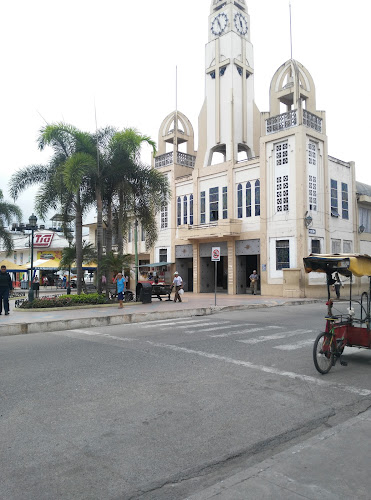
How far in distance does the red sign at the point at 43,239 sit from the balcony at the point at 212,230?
1106 inches

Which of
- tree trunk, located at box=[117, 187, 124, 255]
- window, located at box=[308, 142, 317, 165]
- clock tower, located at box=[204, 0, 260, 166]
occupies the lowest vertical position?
tree trunk, located at box=[117, 187, 124, 255]

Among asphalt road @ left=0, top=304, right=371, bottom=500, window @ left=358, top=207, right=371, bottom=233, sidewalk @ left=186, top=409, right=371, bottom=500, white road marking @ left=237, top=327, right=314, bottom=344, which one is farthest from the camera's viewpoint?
window @ left=358, top=207, right=371, bottom=233

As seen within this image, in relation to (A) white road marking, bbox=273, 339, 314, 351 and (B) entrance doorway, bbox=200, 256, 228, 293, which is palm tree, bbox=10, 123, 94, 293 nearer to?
(A) white road marking, bbox=273, 339, 314, 351

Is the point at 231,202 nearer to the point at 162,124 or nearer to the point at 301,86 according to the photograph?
the point at 301,86

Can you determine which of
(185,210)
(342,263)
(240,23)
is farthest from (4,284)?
(240,23)

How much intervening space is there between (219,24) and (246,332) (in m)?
31.9

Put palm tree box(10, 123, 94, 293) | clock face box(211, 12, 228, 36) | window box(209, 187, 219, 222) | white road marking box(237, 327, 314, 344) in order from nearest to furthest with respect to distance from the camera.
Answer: white road marking box(237, 327, 314, 344) → palm tree box(10, 123, 94, 293) → window box(209, 187, 219, 222) → clock face box(211, 12, 228, 36)

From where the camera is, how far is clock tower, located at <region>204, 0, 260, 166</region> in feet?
111

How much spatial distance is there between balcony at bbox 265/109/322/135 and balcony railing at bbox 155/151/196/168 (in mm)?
10339

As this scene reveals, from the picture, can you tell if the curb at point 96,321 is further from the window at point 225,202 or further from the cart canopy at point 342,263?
the window at point 225,202

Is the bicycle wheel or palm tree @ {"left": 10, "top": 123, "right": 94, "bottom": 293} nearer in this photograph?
the bicycle wheel

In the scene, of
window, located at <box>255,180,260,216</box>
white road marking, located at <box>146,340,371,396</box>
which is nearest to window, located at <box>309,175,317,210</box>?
window, located at <box>255,180,260,216</box>

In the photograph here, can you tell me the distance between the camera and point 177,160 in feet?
125

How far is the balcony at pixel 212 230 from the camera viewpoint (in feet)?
102
